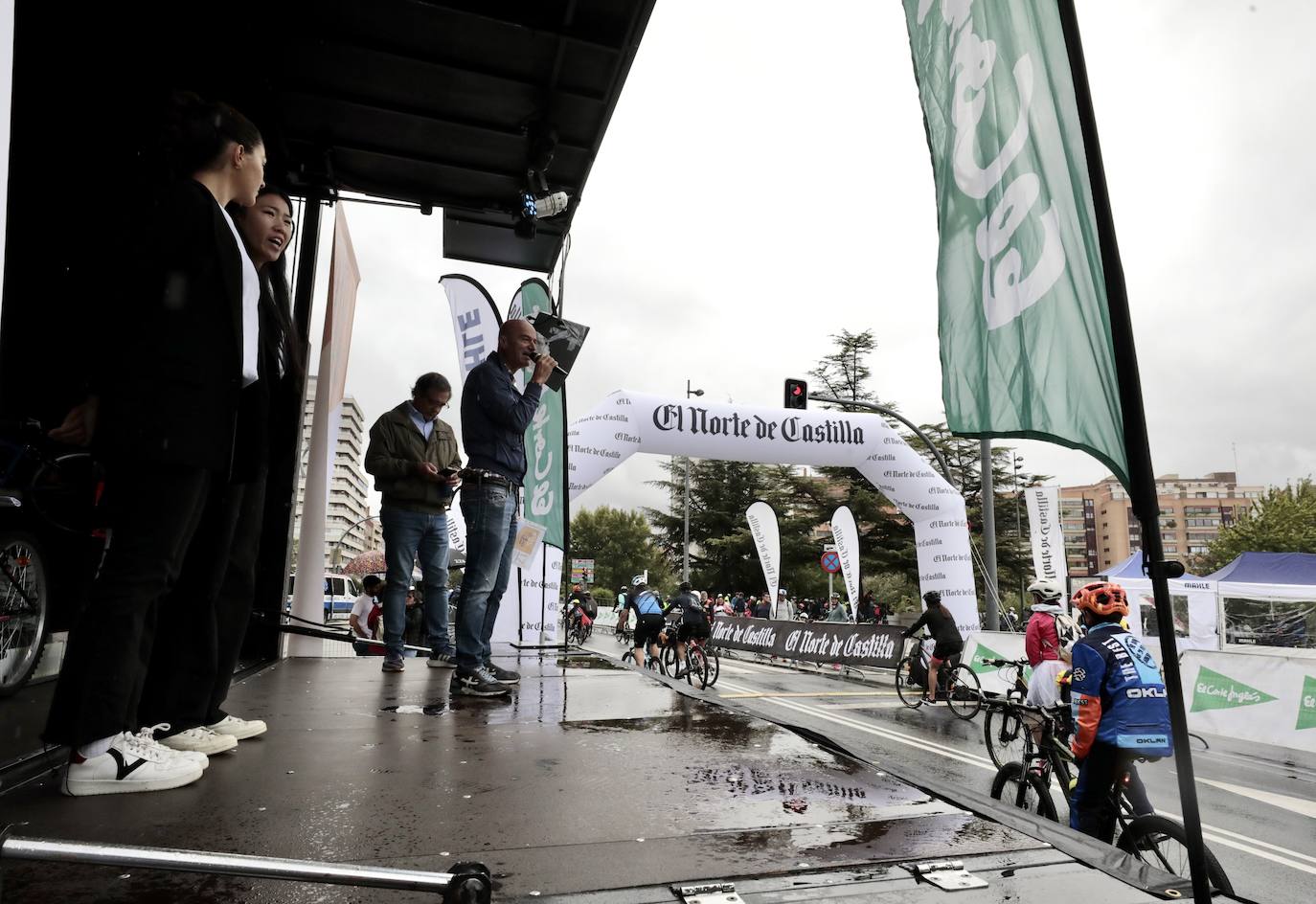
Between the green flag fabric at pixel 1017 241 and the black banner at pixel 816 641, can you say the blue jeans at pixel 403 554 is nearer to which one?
the green flag fabric at pixel 1017 241

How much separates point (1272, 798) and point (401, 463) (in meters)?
7.91

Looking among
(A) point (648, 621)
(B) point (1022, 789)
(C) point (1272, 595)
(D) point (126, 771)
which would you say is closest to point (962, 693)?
(A) point (648, 621)

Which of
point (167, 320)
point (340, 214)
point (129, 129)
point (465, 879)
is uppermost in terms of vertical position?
point (340, 214)

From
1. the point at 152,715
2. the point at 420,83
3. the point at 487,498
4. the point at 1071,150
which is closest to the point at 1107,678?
the point at 1071,150

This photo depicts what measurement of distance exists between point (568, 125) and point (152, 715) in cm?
432

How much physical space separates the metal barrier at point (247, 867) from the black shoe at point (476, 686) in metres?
2.68

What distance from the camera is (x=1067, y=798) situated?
4.29 metres

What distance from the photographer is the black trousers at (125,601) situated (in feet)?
5.68

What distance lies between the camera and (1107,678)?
387 centimetres

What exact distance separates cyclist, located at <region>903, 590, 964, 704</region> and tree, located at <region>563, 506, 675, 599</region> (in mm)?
60444

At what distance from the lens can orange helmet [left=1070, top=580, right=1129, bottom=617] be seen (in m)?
4.18

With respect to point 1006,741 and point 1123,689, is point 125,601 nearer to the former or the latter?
point 1123,689

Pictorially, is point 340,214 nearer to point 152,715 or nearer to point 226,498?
point 226,498

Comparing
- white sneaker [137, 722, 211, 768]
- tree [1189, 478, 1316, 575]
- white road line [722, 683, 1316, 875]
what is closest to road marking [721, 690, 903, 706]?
white road line [722, 683, 1316, 875]
